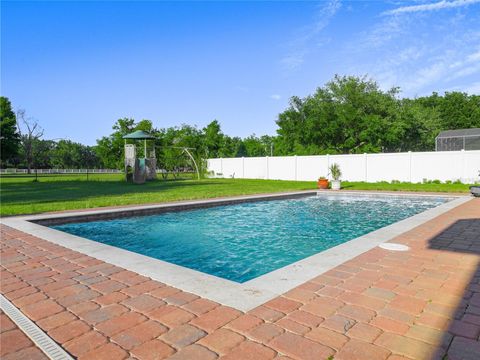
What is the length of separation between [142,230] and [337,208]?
7.07 meters

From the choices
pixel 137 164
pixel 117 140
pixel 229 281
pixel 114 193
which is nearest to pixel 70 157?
pixel 117 140

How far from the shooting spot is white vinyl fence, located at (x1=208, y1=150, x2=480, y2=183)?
17859 millimetres

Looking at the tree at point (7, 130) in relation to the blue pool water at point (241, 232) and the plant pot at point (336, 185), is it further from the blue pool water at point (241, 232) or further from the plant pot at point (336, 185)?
the plant pot at point (336, 185)

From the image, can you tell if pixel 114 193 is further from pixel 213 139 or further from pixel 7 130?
pixel 7 130

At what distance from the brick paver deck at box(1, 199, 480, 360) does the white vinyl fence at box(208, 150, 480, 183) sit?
1736cm

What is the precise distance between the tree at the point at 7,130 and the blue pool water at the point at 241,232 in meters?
39.1

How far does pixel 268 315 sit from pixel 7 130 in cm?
4681

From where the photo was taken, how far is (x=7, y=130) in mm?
38094

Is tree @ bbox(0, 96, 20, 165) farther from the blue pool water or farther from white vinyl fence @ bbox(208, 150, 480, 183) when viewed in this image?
the blue pool water

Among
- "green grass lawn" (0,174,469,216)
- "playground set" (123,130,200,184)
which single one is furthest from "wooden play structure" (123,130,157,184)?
"green grass lawn" (0,174,469,216)

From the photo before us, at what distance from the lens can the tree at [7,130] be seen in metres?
37.7

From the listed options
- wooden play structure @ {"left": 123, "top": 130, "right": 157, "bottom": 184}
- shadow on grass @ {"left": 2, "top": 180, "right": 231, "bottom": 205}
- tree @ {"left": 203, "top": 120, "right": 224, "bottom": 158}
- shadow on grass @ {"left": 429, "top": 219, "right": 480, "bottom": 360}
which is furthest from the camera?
tree @ {"left": 203, "top": 120, "right": 224, "bottom": 158}

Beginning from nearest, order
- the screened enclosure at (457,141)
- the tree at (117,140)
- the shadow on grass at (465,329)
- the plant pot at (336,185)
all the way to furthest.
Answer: the shadow on grass at (465,329)
the plant pot at (336,185)
the screened enclosure at (457,141)
the tree at (117,140)

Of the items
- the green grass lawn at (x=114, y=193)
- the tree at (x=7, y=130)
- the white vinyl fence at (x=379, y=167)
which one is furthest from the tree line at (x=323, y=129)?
the green grass lawn at (x=114, y=193)
